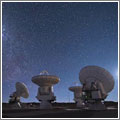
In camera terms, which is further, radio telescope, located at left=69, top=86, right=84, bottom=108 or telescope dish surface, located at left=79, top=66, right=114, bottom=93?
radio telescope, located at left=69, top=86, right=84, bottom=108

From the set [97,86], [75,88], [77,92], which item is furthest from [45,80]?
[77,92]

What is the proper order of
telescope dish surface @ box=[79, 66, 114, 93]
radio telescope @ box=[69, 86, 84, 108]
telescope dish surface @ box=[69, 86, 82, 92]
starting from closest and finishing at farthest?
telescope dish surface @ box=[79, 66, 114, 93]
telescope dish surface @ box=[69, 86, 82, 92]
radio telescope @ box=[69, 86, 84, 108]

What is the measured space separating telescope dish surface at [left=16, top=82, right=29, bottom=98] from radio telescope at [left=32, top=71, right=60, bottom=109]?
7.83 m

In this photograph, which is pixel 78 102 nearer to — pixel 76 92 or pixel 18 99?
pixel 76 92

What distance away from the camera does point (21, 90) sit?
46.2 m

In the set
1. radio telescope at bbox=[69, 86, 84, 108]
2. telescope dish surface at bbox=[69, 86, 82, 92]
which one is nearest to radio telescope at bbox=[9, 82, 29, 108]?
telescope dish surface at bbox=[69, 86, 82, 92]

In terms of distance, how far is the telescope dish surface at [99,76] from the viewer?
31484 millimetres

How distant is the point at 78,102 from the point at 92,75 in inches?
936

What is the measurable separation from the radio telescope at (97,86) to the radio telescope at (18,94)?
1873 cm

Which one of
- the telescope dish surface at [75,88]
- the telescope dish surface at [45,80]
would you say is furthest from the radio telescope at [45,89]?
the telescope dish surface at [75,88]

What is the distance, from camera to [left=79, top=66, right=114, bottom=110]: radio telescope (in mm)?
31578

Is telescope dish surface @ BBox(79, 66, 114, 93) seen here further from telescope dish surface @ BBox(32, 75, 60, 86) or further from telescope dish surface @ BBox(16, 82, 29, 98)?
telescope dish surface @ BBox(16, 82, 29, 98)

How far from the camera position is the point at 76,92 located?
51.8 m

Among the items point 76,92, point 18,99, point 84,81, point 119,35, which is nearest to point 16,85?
point 18,99
